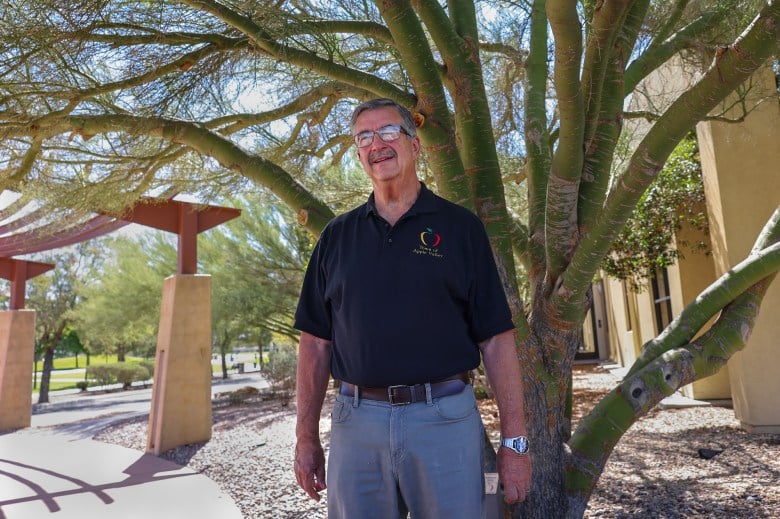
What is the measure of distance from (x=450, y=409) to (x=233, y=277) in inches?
571

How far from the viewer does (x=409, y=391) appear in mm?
2176

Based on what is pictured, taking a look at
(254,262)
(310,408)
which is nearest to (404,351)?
(310,408)

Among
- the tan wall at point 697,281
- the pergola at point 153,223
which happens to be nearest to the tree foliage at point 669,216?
the tan wall at point 697,281

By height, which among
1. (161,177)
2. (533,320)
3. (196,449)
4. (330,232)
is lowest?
(196,449)

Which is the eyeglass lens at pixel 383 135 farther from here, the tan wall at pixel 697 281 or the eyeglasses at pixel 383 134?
the tan wall at pixel 697 281

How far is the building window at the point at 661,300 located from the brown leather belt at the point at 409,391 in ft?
31.6

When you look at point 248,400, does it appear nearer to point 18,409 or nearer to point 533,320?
point 18,409

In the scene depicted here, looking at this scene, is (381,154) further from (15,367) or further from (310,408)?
(15,367)

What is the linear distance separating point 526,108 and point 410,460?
3.08 m

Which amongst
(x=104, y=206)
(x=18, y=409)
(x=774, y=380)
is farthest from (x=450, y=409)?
(x=18, y=409)

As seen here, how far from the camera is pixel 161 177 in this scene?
6.67m

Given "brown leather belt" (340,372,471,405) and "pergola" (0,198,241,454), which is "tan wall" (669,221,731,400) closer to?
"pergola" (0,198,241,454)

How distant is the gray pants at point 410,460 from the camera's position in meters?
2.14

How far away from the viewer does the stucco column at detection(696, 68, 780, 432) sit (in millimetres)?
6996
